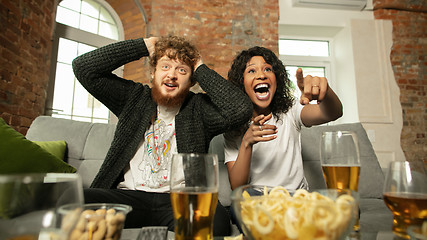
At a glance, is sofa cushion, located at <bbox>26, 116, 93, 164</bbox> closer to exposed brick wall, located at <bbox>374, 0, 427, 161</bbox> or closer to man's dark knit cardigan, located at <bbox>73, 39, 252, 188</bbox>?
man's dark knit cardigan, located at <bbox>73, 39, 252, 188</bbox>

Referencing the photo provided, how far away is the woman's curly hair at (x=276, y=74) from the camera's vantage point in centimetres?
147

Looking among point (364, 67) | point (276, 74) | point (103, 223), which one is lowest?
point (103, 223)

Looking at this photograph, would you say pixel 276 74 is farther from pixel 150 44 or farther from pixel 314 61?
pixel 314 61

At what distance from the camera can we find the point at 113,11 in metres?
3.31

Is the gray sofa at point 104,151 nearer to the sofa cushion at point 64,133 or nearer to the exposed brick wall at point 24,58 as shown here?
the sofa cushion at point 64,133

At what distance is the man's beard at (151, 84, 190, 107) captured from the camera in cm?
133

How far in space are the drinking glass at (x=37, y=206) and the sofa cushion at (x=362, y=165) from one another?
1.49 meters

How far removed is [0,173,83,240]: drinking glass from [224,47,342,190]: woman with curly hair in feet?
2.50

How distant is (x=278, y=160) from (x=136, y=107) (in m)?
0.76

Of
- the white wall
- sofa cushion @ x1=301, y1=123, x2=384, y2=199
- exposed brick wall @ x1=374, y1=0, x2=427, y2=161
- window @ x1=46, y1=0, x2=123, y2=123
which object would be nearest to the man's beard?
sofa cushion @ x1=301, y1=123, x2=384, y2=199

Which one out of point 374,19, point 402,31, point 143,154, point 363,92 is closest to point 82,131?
point 143,154

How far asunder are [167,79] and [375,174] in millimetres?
1328

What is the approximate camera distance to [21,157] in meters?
1.16

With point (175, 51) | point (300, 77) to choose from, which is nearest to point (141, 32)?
point (175, 51)
